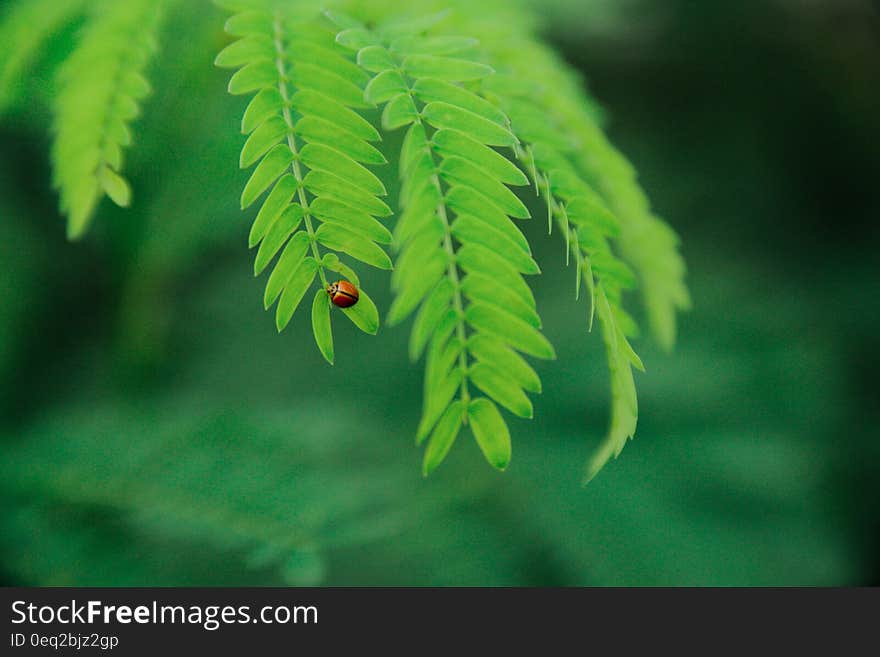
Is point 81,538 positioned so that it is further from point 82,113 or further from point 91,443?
point 82,113

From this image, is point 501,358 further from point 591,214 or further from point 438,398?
point 591,214

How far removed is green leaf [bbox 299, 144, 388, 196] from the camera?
82 centimetres

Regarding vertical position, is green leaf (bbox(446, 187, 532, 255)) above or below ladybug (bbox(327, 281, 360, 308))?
above

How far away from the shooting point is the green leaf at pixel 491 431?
792 mm

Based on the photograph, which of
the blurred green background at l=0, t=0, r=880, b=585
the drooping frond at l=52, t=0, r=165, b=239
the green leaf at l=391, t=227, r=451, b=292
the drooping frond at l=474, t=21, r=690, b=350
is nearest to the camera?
the green leaf at l=391, t=227, r=451, b=292

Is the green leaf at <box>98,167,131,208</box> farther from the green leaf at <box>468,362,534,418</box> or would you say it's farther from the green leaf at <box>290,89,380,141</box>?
the green leaf at <box>468,362,534,418</box>

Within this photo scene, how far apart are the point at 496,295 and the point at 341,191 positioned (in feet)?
0.66

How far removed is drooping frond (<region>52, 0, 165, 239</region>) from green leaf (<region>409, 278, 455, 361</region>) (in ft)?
1.50

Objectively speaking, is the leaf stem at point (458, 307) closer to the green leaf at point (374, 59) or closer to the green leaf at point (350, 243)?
the green leaf at point (350, 243)

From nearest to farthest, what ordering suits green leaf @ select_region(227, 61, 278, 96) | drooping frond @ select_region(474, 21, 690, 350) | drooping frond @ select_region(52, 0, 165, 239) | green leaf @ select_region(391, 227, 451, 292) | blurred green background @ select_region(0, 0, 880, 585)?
1. green leaf @ select_region(391, 227, 451, 292)
2. green leaf @ select_region(227, 61, 278, 96)
3. drooping frond @ select_region(52, 0, 165, 239)
4. drooping frond @ select_region(474, 21, 690, 350)
5. blurred green background @ select_region(0, 0, 880, 585)

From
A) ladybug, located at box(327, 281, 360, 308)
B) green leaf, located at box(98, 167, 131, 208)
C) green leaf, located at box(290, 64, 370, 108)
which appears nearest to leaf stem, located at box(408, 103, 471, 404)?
ladybug, located at box(327, 281, 360, 308)

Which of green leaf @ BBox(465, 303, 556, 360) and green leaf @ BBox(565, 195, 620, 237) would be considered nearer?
green leaf @ BBox(465, 303, 556, 360)

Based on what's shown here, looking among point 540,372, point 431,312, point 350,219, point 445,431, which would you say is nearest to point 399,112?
point 350,219

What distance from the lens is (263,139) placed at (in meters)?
0.85
